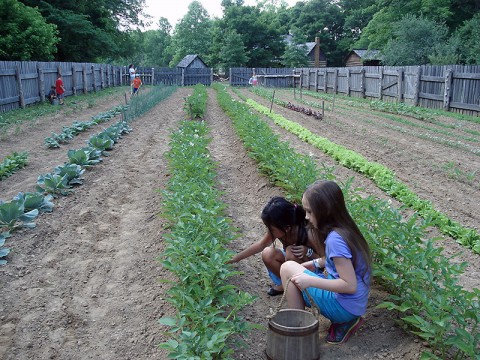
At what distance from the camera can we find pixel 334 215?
11.1 ft

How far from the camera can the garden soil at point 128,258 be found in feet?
11.9

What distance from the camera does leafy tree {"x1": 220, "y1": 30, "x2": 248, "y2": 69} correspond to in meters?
53.9

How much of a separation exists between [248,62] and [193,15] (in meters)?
43.3

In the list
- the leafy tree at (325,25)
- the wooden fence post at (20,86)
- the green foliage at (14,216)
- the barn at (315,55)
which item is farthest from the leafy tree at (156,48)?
the green foliage at (14,216)

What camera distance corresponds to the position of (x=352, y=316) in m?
3.50

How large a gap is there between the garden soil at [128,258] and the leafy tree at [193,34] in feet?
221

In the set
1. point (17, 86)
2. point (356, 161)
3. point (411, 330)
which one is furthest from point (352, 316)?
point (17, 86)

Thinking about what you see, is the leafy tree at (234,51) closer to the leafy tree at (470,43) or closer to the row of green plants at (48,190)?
the leafy tree at (470,43)

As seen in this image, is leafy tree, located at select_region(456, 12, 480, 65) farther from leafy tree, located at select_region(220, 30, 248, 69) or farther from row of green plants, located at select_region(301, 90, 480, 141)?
leafy tree, located at select_region(220, 30, 248, 69)

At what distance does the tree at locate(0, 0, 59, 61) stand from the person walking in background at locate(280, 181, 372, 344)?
836 inches

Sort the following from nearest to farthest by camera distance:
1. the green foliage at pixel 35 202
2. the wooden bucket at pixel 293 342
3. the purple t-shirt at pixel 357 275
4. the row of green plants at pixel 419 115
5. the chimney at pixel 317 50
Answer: the wooden bucket at pixel 293 342
the purple t-shirt at pixel 357 275
the green foliage at pixel 35 202
the row of green plants at pixel 419 115
the chimney at pixel 317 50

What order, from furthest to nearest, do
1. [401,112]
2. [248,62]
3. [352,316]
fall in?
[248,62]
[401,112]
[352,316]

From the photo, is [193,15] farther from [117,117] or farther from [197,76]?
[117,117]

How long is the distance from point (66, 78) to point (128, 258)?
22.3 metres
